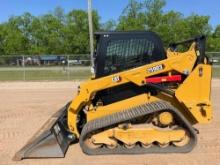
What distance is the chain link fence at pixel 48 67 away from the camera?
26703 mm

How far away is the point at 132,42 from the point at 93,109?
1.36 metres

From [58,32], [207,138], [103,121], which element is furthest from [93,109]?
[58,32]

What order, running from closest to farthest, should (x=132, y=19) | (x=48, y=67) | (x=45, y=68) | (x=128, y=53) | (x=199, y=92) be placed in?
1. (x=199, y=92)
2. (x=128, y=53)
3. (x=48, y=67)
4. (x=45, y=68)
5. (x=132, y=19)

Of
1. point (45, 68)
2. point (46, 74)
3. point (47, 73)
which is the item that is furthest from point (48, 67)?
point (46, 74)

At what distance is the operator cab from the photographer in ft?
23.7

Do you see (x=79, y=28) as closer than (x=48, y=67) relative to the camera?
No

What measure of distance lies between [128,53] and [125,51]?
0.06m

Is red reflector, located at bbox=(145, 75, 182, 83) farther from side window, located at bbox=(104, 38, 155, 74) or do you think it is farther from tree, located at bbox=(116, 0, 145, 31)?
tree, located at bbox=(116, 0, 145, 31)

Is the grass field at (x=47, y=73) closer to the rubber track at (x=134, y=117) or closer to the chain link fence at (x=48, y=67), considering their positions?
the chain link fence at (x=48, y=67)

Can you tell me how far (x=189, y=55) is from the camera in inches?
276

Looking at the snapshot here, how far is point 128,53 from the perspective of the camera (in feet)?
23.9

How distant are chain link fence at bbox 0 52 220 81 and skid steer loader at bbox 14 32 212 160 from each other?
1780cm

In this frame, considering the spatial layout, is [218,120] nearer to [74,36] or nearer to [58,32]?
[74,36]

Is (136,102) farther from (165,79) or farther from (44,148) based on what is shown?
(44,148)
